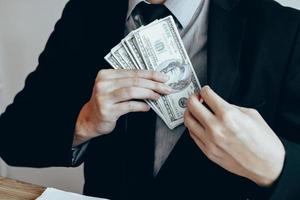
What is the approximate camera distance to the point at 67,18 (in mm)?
1124

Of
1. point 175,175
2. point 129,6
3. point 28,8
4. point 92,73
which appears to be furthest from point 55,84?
point 28,8

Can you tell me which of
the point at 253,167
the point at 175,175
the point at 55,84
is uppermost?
the point at 55,84

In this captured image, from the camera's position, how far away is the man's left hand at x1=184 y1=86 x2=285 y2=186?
725 millimetres

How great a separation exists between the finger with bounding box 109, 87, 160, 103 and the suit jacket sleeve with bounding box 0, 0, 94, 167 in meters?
0.23

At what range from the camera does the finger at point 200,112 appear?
741 millimetres

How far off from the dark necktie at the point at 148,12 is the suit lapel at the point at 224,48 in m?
0.10

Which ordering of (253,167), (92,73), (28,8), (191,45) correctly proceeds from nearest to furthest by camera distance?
(253,167) → (191,45) → (92,73) → (28,8)

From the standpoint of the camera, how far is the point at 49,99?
3.70 ft

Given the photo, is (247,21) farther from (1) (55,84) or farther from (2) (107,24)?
(1) (55,84)

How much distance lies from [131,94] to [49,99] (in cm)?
37

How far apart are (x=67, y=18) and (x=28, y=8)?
2.31 feet

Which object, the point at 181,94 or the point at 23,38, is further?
the point at 23,38

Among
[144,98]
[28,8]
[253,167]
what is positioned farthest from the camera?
[28,8]

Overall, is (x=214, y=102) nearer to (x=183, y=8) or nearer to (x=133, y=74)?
(x=133, y=74)
